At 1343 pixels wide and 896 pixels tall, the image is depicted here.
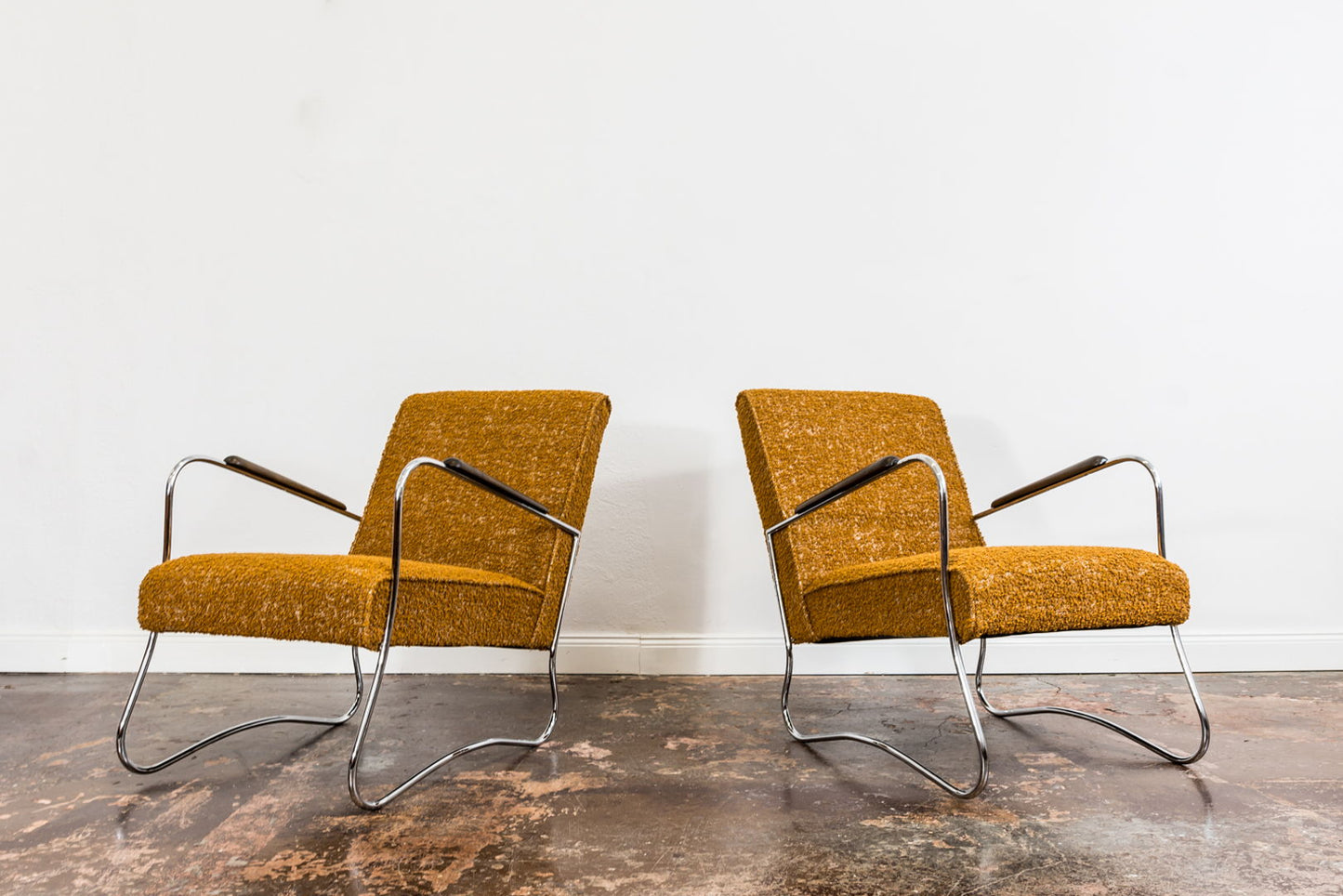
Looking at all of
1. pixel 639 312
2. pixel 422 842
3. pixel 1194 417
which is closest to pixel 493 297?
pixel 639 312

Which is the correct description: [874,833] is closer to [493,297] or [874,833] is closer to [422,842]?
[422,842]

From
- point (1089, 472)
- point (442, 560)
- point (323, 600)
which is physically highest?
point (1089, 472)

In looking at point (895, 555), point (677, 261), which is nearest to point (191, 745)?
point (895, 555)

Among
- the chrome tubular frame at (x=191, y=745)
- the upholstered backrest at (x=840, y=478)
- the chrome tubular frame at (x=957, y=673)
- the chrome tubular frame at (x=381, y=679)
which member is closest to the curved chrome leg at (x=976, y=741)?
the chrome tubular frame at (x=957, y=673)

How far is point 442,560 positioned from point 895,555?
41.9 inches

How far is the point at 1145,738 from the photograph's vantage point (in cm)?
205

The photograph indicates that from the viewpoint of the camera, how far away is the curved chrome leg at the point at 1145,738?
1.78 meters

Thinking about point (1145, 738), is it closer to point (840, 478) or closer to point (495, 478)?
point (840, 478)

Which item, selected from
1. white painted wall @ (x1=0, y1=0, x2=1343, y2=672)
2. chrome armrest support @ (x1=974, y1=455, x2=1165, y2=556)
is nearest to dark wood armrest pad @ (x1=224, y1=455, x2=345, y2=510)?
white painted wall @ (x1=0, y1=0, x2=1343, y2=672)

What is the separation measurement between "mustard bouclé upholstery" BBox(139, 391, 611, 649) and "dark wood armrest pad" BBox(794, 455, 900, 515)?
0.53 meters

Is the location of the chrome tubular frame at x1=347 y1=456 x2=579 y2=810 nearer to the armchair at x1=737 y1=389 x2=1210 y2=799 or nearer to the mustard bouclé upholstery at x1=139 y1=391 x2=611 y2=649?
the mustard bouclé upholstery at x1=139 y1=391 x2=611 y2=649

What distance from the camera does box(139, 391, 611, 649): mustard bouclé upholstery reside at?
1.51m

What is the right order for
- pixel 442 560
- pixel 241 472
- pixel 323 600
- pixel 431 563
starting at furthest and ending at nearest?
1. pixel 442 560
2. pixel 241 472
3. pixel 431 563
4. pixel 323 600

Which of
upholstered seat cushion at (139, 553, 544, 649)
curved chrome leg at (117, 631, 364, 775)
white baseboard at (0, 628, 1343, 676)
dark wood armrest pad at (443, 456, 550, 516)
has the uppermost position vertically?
dark wood armrest pad at (443, 456, 550, 516)
